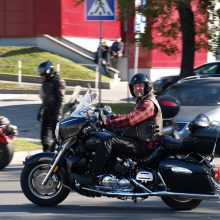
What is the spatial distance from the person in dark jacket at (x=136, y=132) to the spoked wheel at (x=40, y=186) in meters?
0.41

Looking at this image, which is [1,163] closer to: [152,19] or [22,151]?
[22,151]

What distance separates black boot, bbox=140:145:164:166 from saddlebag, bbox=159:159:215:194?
0.11 metres

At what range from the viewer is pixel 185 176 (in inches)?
306

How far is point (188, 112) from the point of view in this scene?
510 inches

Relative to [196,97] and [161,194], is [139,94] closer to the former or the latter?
[161,194]

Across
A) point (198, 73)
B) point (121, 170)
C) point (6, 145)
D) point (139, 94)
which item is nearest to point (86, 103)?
point (139, 94)

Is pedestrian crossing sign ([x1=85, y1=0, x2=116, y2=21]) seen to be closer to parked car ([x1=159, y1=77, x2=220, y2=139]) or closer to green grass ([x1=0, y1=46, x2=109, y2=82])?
parked car ([x1=159, y1=77, x2=220, y2=139])

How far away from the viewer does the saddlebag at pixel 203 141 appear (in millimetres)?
7715

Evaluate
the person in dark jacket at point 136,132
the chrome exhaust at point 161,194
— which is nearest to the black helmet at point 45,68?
the person in dark jacket at point 136,132

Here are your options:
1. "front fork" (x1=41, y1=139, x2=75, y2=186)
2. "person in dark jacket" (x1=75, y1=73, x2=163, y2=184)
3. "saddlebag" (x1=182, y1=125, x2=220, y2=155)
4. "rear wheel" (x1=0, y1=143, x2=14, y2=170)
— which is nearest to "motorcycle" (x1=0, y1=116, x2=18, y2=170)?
"rear wheel" (x1=0, y1=143, x2=14, y2=170)

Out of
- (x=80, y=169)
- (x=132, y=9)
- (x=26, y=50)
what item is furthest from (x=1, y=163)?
(x=26, y=50)

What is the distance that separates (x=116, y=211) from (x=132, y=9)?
10042mm

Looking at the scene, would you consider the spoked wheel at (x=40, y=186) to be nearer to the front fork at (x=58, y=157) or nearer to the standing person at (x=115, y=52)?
the front fork at (x=58, y=157)

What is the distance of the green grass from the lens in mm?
25922
